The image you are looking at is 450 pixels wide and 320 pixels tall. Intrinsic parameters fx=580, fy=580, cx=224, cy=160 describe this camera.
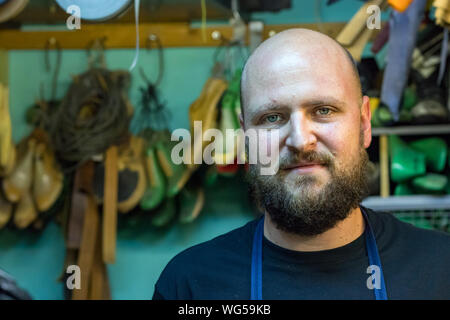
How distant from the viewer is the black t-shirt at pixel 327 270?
2.71 ft

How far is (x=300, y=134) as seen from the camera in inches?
31.6

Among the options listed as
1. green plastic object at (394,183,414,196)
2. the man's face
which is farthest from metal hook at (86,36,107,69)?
the man's face

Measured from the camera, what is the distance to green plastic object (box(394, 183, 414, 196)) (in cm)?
172

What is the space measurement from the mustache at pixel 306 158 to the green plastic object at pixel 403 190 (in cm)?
97

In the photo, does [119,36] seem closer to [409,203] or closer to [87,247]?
[87,247]

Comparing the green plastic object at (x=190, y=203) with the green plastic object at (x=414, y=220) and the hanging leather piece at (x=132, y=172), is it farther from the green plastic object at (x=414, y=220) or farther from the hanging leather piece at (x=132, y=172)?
the green plastic object at (x=414, y=220)

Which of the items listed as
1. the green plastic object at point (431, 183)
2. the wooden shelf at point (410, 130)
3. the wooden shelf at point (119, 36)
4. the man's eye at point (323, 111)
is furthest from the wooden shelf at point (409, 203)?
the man's eye at point (323, 111)

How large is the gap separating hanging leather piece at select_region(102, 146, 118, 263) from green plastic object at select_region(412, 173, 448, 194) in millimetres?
896

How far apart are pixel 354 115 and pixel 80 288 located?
1150mm

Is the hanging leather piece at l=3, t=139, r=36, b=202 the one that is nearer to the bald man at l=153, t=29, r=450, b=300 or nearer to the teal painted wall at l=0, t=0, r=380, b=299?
the teal painted wall at l=0, t=0, r=380, b=299

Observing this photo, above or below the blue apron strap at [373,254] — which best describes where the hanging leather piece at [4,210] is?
above

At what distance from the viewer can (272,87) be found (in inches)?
33.9
